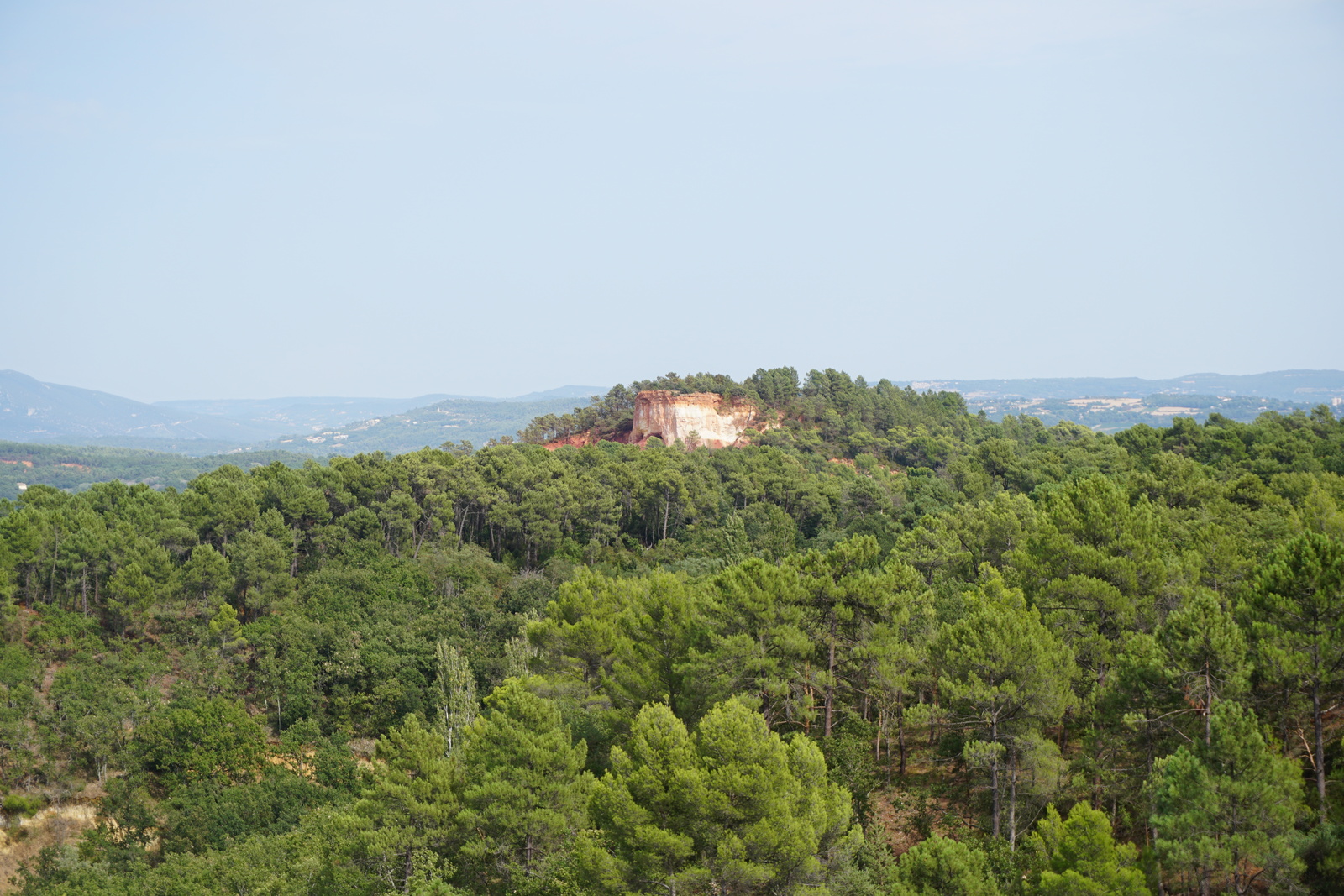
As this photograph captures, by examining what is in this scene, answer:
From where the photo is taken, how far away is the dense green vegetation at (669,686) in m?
18.2

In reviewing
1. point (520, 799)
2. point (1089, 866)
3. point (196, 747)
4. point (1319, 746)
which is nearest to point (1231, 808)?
point (1089, 866)

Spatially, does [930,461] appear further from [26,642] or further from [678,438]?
[26,642]

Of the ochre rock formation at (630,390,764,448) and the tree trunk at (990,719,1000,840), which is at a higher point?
the ochre rock formation at (630,390,764,448)

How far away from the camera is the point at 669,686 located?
28.1m

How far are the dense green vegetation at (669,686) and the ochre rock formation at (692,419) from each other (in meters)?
26.0

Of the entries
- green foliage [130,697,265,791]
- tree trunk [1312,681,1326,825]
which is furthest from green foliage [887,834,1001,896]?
green foliage [130,697,265,791]

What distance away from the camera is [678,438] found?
297 feet

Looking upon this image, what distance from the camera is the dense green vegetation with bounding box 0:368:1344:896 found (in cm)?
1817

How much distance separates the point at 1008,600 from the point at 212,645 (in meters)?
39.2

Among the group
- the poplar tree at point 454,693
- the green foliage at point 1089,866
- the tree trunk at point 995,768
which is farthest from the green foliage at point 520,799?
the poplar tree at point 454,693

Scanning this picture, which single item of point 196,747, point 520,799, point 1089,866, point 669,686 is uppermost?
point 1089,866

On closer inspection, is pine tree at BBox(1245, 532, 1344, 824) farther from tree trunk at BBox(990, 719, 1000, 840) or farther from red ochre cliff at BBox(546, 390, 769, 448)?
red ochre cliff at BBox(546, 390, 769, 448)

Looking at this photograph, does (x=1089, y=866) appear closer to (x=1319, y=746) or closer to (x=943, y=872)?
(x=943, y=872)

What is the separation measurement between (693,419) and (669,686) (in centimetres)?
6496
